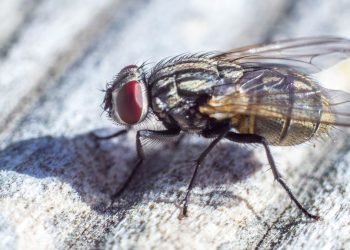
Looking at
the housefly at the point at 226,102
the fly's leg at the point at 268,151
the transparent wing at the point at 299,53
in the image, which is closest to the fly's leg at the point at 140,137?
the housefly at the point at 226,102

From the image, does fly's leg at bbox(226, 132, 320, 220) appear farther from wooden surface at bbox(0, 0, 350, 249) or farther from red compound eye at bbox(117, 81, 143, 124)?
red compound eye at bbox(117, 81, 143, 124)

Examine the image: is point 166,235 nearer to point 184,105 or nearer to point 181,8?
point 184,105

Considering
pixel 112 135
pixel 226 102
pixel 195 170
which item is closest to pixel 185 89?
pixel 226 102

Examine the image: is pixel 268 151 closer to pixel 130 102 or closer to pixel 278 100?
pixel 278 100

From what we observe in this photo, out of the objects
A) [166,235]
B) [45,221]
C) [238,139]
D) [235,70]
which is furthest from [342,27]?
[45,221]

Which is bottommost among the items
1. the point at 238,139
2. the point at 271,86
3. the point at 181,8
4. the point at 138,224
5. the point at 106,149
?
the point at 138,224

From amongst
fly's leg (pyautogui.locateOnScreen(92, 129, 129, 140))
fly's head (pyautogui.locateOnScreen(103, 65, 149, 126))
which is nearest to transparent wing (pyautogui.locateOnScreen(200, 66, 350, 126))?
fly's head (pyautogui.locateOnScreen(103, 65, 149, 126))

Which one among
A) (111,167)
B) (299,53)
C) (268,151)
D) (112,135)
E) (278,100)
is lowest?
(111,167)
